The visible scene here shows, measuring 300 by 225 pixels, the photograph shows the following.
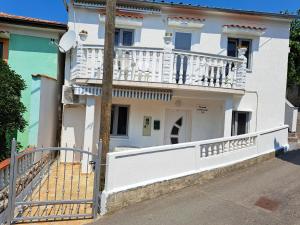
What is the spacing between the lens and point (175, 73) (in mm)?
Result: 10773

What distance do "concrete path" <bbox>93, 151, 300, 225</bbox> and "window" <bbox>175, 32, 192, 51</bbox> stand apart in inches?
250

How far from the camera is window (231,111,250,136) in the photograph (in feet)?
44.3

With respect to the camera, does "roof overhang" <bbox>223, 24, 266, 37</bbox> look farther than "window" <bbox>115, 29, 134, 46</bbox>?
Yes

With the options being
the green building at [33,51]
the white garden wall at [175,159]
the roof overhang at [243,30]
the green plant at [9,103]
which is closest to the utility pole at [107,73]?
the white garden wall at [175,159]

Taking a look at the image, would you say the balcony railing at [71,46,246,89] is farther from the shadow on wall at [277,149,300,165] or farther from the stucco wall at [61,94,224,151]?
the shadow on wall at [277,149,300,165]

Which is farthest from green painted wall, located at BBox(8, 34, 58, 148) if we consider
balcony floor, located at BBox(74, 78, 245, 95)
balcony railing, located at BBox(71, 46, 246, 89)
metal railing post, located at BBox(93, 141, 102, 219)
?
metal railing post, located at BBox(93, 141, 102, 219)

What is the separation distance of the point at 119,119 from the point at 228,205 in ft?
22.1

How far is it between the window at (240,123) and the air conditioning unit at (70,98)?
6997 mm

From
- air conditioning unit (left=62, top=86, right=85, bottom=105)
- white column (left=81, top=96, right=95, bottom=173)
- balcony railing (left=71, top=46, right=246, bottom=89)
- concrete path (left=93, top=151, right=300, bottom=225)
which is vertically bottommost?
concrete path (left=93, top=151, right=300, bottom=225)

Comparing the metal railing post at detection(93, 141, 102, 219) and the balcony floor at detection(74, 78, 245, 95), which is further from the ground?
the balcony floor at detection(74, 78, 245, 95)

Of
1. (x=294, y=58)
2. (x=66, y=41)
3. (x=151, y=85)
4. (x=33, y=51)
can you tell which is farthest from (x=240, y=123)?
(x=294, y=58)

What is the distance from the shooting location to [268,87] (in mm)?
13500

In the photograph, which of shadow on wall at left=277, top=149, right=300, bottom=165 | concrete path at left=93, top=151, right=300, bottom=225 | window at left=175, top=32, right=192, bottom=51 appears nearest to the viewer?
concrete path at left=93, top=151, right=300, bottom=225

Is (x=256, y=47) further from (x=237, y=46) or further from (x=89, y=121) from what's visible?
(x=89, y=121)
